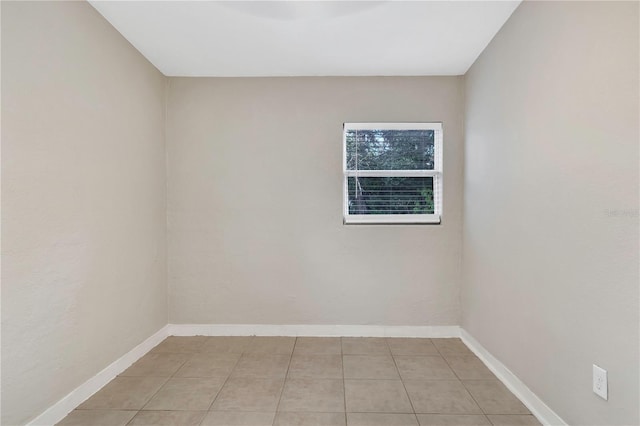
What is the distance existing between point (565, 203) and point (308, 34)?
1904 millimetres

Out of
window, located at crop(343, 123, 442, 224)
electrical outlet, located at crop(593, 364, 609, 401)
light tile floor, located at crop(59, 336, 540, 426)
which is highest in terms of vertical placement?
window, located at crop(343, 123, 442, 224)

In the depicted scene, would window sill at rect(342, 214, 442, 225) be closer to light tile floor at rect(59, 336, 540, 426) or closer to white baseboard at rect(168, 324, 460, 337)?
white baseboard at rect(168, 324, 460, 337)

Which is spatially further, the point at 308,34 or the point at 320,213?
the point at 320,213

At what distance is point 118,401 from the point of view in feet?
6.52

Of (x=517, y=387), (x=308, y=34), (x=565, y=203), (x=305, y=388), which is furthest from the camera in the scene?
(x=308, y=34)

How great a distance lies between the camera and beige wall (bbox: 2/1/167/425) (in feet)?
5.08

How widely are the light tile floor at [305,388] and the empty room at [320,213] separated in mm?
18

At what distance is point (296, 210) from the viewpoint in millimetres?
3025

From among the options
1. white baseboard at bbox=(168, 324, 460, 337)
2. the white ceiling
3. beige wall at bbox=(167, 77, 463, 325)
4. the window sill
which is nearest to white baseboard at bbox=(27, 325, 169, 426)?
white baseboard at bbox=(168, 324, 460, 337)

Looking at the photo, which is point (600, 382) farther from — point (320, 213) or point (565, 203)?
point (320, 213)

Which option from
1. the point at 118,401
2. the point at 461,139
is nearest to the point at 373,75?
the point at 461,139

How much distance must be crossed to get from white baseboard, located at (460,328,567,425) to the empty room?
0.02m

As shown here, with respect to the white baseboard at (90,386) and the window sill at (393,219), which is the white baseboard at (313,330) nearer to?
the white baseboard at (90,386)

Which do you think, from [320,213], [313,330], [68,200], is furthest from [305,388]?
[68,200]
